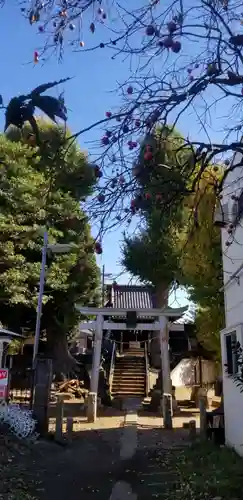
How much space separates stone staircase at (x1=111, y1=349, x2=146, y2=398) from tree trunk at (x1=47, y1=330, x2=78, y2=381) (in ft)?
7.97

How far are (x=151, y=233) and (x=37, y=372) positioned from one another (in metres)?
7.20

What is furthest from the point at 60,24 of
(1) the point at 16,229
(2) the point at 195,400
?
(2) the point at 195,400

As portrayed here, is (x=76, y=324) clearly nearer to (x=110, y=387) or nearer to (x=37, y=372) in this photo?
(x=110, y=387)

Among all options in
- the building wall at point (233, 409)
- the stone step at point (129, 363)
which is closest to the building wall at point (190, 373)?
the stone step at point (129, 363)

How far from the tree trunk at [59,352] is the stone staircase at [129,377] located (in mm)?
2430

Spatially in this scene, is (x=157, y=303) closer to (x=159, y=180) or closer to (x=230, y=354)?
(x=230, y=354)

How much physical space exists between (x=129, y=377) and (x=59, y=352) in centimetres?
351

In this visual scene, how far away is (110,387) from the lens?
22266 mm

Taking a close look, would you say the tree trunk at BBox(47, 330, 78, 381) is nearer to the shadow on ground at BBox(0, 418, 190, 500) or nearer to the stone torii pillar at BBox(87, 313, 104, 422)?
the stone torii pillar at BBox(87, 313, 104, 422)

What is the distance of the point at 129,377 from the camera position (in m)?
23.6

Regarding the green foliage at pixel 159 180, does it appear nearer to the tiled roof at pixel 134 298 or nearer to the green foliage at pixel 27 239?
the green foliage at pixel 27 239

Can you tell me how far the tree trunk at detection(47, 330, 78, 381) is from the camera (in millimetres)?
23859

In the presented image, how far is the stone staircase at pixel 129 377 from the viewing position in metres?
22.2

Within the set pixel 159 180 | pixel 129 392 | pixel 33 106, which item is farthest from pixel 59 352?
pixel 33 106
